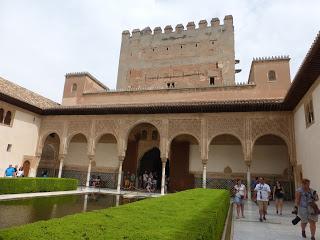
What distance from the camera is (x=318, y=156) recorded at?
9016mm

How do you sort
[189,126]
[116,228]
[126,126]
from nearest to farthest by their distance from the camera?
[116,228] → [189,126] → [126,126]

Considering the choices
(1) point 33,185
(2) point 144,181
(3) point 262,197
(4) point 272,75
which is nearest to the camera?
(3) point 262,197

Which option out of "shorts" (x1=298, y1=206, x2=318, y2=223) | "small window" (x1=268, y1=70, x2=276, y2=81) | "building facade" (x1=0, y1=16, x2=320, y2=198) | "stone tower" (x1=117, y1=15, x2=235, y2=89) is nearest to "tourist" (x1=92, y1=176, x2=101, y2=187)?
"building facade" (x1=0, y1=16, x2=320, y2=198)

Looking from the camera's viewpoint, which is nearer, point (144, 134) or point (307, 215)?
point (307, 215)

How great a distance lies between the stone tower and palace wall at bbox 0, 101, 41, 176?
995cm

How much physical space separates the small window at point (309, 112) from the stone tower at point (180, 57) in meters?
11.3

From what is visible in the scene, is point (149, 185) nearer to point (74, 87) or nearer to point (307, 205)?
point (74, 87)

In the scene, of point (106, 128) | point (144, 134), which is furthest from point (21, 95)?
point (144, 134)

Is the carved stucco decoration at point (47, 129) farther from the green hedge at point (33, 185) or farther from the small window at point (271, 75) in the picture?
the small window at point (271, 75)

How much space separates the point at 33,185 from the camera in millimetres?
11852

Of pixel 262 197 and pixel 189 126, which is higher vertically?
pixel 189 126

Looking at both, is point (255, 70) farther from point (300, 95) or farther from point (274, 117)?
point (300, 95)

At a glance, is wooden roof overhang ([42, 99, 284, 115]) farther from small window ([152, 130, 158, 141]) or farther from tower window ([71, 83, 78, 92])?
tower window ([71, 83, 78, 92])

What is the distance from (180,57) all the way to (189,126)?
1102 centimetres
